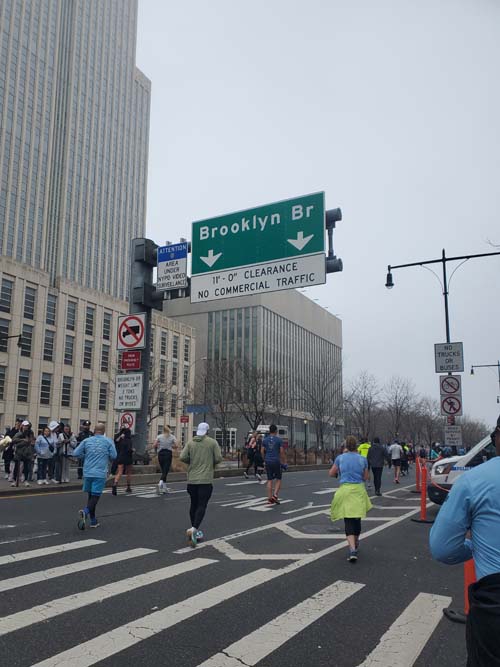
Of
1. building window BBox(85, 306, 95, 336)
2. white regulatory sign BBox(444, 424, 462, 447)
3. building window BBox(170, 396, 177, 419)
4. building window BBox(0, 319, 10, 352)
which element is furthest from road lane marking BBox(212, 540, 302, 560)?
building window BBox(85, 306, 95, 336)


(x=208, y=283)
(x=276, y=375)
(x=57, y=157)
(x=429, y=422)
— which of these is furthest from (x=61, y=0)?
(x=208, y=283)

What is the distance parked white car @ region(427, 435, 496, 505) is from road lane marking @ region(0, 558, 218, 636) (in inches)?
252

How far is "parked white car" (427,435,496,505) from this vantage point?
11781mm

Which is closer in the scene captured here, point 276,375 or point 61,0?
point 276,375

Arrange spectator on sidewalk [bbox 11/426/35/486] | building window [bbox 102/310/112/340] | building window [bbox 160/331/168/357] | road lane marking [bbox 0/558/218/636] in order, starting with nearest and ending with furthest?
1. road lane marking [bbox 0/558/218/636]
2. spectator on sidewalk [bbox 11/426/35/486]
3. building window [bbox 102/310/112/340]
4. building window [bbox 160/331/168/357]

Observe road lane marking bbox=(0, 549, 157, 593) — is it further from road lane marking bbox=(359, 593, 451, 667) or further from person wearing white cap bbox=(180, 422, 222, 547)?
road lane marking bbox=(359, 593, 451, 667)

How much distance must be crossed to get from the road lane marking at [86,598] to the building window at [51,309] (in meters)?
62.1

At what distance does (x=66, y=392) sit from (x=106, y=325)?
10690mm

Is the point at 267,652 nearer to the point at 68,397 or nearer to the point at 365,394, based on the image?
the point at 365,394

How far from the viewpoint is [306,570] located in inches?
278

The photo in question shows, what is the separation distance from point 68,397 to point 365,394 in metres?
35.2

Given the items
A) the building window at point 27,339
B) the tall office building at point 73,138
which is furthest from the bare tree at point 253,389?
the tall office building at point 73,138

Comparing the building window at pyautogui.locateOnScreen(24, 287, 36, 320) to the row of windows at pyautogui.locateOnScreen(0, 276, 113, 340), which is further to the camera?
the building window at pyautogui.locateOnScreen(24, 287, 36, 320)

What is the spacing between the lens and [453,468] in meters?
12.2
